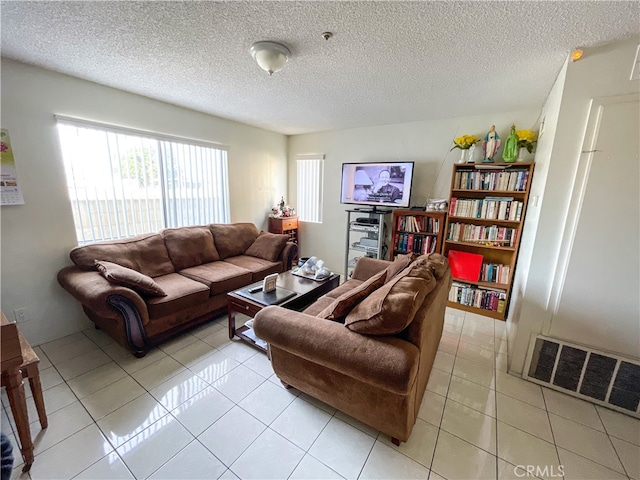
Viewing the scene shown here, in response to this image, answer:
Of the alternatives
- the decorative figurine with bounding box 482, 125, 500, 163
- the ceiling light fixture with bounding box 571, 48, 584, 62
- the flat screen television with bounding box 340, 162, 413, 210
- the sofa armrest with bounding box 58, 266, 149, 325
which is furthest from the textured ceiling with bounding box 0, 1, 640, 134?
the sofa armrest with bounding box 58, 266, 149, 325

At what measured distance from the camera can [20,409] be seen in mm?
1211

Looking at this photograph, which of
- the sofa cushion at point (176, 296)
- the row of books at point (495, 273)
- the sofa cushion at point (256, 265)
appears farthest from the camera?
the sofa cushion at point (256, 265)

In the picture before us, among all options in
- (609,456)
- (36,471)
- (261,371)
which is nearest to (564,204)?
(609,456)

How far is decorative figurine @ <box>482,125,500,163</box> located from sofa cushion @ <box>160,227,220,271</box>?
337cm

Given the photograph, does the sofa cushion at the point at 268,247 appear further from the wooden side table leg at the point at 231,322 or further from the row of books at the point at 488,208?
the row of books at the point at 488,208

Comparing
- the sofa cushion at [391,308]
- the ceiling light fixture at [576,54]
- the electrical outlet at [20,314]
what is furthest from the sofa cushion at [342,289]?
the electrical outlet at [20,314]

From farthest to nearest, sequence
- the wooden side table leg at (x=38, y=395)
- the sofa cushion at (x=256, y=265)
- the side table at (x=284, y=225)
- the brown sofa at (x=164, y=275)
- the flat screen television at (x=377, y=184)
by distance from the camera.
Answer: the side table at (x=284, y=225) < the flat screen television at (x=377, y=184) < the sofa cushion at (x=256, y=265) < the brown sofa at (x=164, y=275) < the wooden side table leg at (x=38, y=395)

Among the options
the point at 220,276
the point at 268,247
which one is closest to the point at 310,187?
the point at 268,247

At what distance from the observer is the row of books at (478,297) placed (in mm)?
2844

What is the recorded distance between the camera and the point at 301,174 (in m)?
4.56

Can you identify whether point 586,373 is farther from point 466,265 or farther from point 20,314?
point 20,314

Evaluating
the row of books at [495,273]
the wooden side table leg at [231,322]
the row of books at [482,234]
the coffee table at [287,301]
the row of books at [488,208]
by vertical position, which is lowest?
the wooden side table leg at [231,322]

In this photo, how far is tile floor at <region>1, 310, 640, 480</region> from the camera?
1290 millimetres

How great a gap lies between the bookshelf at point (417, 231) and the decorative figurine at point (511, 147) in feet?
2.73
